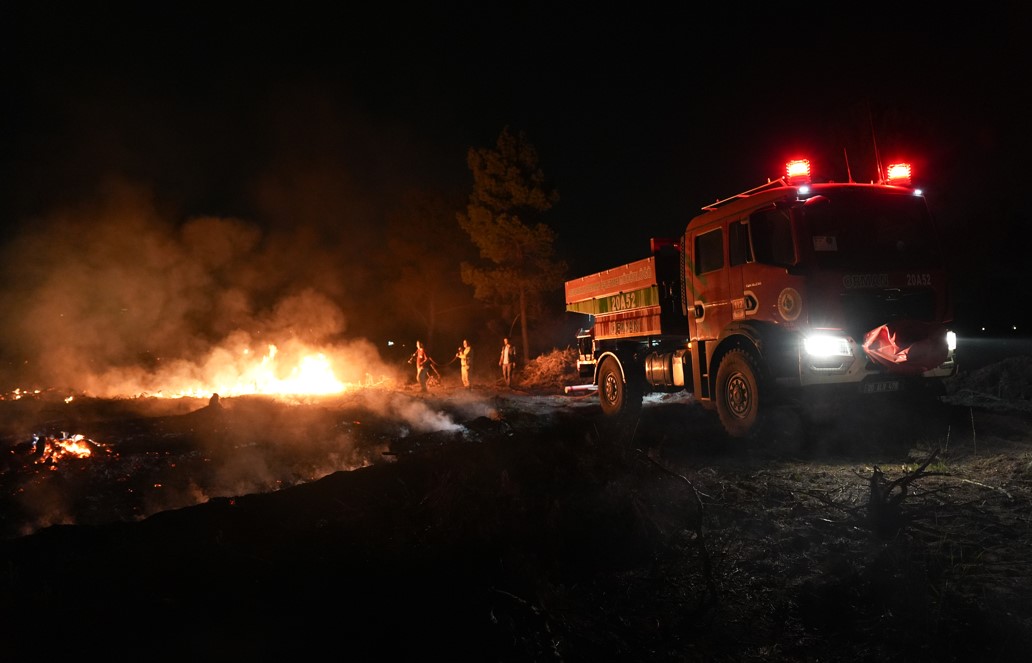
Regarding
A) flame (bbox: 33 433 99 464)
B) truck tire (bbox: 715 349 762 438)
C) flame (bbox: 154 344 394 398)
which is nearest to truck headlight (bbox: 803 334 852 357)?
truck tire (bbox: 715 349 762 438)

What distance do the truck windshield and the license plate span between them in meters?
1.39

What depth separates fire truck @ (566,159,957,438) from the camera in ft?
23.6

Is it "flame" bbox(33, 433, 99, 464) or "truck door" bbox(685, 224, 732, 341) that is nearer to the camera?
"truck door" bbox(685, 224, 732, 341)

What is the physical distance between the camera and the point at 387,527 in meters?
5.26

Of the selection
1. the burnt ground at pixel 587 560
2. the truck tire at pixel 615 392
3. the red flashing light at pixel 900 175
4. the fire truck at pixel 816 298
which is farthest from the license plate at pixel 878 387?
the truck tire at pixel 615 392

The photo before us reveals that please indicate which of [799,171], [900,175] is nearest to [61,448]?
[799,171]

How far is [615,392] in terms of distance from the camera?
1159cm

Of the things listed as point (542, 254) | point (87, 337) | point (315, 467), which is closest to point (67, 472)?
point (315, 467)

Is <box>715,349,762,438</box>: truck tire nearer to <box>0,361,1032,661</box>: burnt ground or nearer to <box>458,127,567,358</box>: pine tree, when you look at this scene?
<box>0,361,1032,661</box>: burnt ground

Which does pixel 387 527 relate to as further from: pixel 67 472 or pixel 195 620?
pixel 67 472

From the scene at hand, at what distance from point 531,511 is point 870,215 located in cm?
583

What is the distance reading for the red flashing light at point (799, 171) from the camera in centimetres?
785

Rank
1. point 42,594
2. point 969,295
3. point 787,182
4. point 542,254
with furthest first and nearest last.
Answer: point 542,254
point 969,295
point 787,182
point 42,594

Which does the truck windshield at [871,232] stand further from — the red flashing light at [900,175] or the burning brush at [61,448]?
the burning brush at [61,448]
